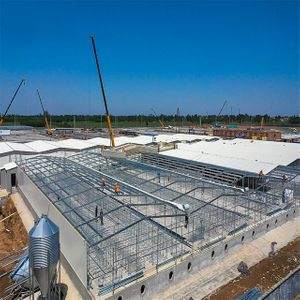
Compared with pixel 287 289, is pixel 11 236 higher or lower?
higher

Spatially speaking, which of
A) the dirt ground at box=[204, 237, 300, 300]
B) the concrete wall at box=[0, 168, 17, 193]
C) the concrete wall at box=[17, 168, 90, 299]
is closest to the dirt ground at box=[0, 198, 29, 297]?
the concrete wall at box=[17, 168, 90, 299]

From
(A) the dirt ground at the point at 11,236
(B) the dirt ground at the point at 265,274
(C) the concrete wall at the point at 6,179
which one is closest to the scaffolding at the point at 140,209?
(C) the concrete wall at the point at 6,179

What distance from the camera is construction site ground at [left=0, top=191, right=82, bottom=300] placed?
10355 mm

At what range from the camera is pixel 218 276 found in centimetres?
1093

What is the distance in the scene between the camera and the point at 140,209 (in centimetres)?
1436

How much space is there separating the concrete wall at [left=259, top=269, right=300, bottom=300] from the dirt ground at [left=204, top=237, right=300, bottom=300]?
734 mm

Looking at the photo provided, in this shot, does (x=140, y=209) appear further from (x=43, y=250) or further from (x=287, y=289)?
Answer: (x=287, y=289)

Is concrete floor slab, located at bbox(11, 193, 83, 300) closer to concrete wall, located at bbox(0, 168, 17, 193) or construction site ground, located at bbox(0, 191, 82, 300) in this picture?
construction site ground, located at bbox(0, 191, 82, 300)

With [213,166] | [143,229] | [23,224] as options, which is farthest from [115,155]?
[143,229]

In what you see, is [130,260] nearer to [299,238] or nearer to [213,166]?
[299,238]

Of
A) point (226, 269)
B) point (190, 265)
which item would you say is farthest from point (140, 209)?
point (226, 269)

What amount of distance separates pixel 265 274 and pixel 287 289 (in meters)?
1.55

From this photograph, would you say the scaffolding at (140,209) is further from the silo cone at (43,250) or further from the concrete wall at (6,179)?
the silo cone at (43,250)

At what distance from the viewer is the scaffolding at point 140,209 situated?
10.2 metres
